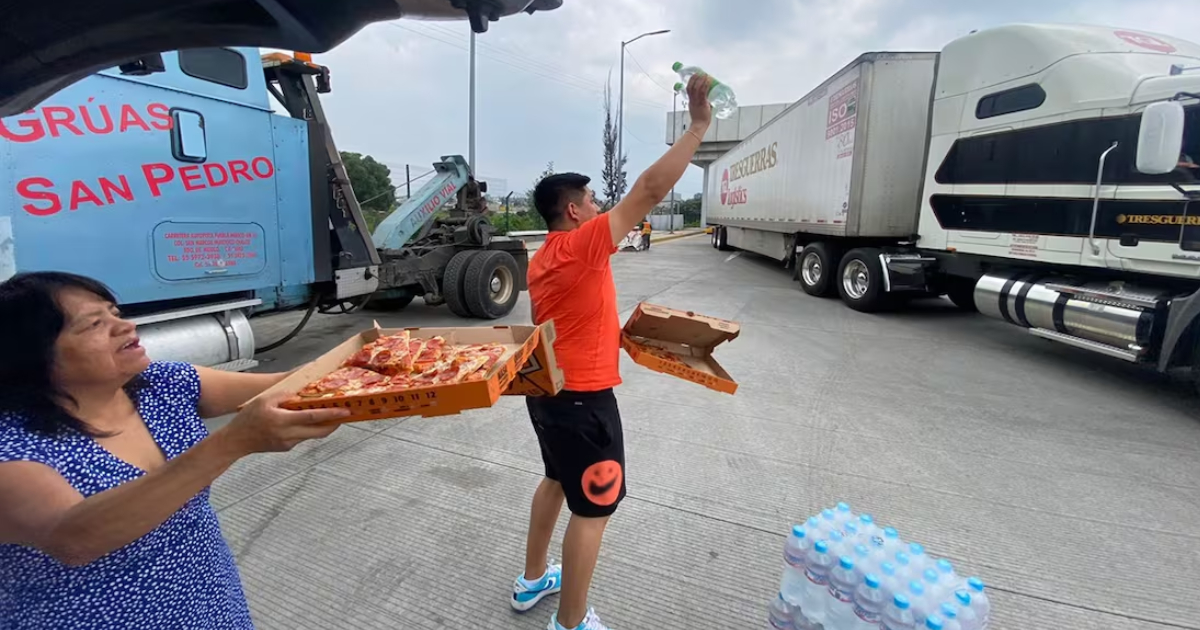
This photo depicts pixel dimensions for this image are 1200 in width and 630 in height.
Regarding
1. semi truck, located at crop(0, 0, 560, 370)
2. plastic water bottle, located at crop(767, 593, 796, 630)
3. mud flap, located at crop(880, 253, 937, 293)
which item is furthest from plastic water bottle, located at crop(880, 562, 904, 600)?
mud flap, located at crop(880, 253, 937, 293)

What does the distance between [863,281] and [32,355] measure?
9181 mm

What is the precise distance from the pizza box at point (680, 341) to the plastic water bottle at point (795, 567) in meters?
0.55

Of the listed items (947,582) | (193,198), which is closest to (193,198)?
(193,198)

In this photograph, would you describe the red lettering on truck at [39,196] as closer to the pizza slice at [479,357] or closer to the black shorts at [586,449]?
the pizza slice at [479,357]

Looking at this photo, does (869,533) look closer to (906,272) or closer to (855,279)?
(906,272)

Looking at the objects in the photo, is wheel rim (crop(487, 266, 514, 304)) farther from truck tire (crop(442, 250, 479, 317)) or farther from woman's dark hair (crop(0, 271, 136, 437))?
woman's dark hair (crop(0, 271, 136, 437))

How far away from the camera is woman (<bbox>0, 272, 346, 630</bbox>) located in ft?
3.05

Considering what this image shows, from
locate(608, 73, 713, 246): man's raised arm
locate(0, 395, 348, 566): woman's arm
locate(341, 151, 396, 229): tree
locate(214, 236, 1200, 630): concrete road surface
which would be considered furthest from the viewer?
locate(341, 151, 396, 229): tree

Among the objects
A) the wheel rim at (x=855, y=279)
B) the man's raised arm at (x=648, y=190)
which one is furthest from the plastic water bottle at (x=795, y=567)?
the wheel rim at (x=855, y=279)

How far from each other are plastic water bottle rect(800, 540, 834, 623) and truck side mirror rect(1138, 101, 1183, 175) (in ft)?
15.4

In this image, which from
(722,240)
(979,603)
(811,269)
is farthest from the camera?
(722,240)

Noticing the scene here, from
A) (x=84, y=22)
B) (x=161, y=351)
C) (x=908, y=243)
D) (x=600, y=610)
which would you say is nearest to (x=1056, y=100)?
(x=908, y=243)

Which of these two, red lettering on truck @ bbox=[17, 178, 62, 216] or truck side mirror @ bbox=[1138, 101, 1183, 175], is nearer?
red lettering on truck @ bbox=[17, 178, 62, 216]

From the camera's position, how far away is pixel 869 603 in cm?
168
